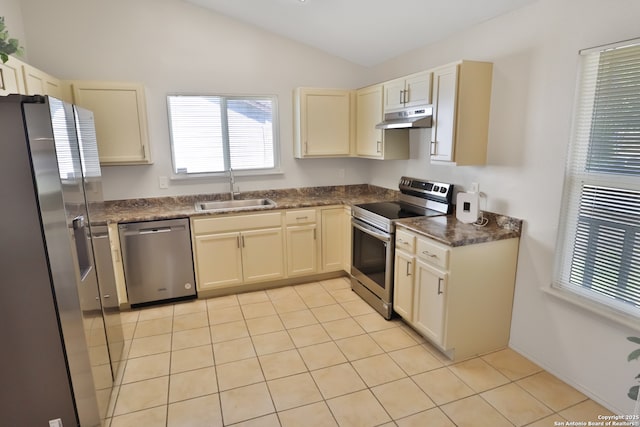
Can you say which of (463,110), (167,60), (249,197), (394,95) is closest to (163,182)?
(249,197)

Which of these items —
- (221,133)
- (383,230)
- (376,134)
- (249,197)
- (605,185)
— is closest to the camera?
(605,185)

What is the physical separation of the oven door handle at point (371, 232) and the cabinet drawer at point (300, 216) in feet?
1.50

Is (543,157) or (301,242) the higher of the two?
(543,157)

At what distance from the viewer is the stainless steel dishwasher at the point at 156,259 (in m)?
3.25

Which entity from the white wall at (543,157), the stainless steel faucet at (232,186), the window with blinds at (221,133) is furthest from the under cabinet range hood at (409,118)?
the stainless steel faucet at (232,186)

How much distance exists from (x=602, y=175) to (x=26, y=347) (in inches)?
123

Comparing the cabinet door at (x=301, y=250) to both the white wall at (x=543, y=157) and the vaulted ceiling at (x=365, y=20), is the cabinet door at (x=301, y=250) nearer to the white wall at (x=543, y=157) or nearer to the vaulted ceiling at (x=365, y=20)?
the white wall at (x=543, y=157)

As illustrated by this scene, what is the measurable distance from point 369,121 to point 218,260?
2118mm

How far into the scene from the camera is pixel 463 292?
2.48 m

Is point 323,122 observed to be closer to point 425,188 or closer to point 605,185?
point 425,188

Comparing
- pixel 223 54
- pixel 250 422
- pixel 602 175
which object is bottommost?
pixel 250 422

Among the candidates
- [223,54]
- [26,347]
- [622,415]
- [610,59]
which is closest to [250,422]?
[26,347]

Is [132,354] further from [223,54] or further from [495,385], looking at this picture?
[223,54]

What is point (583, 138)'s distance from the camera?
213 cm
